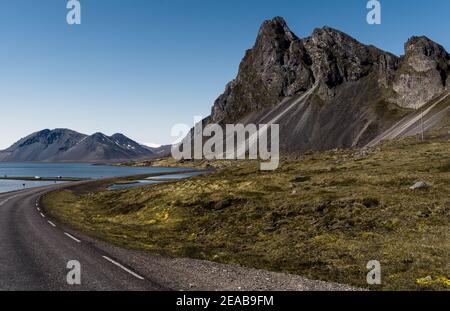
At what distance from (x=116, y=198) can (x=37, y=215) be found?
24.3m

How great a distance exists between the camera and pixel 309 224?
31.9 meters

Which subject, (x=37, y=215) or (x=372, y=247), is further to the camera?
(x=37, y=215)

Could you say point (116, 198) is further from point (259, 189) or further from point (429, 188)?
point (429, 188)

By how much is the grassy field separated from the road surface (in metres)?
2.05

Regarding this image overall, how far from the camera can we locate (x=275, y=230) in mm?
31734

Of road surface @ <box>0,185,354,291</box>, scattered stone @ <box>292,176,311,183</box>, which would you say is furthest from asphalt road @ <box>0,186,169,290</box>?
scattered stone @ <box>292,176,311,183</box>

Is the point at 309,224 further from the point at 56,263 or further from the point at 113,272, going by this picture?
the point at 56,263

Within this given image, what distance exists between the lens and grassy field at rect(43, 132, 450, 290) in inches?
820

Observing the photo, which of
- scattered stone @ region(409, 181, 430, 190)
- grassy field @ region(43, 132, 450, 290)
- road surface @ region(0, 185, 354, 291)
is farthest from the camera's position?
scattered stone @ region(409, 181, 430, 190)

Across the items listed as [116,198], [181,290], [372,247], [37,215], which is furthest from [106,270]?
[116,198]

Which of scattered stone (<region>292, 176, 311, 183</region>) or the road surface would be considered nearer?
the road surface

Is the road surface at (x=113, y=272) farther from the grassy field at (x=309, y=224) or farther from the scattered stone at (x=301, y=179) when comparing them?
the scattered stone at (x=301, y=179)

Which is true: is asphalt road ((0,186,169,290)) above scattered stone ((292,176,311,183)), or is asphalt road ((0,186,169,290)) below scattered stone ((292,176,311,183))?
below

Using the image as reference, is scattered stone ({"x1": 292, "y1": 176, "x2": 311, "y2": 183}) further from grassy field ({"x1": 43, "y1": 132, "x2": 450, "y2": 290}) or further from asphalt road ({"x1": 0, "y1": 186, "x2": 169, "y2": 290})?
asphalt road ({"x1": 0, "y1": 186, "x2": 169, "y2": 290})
